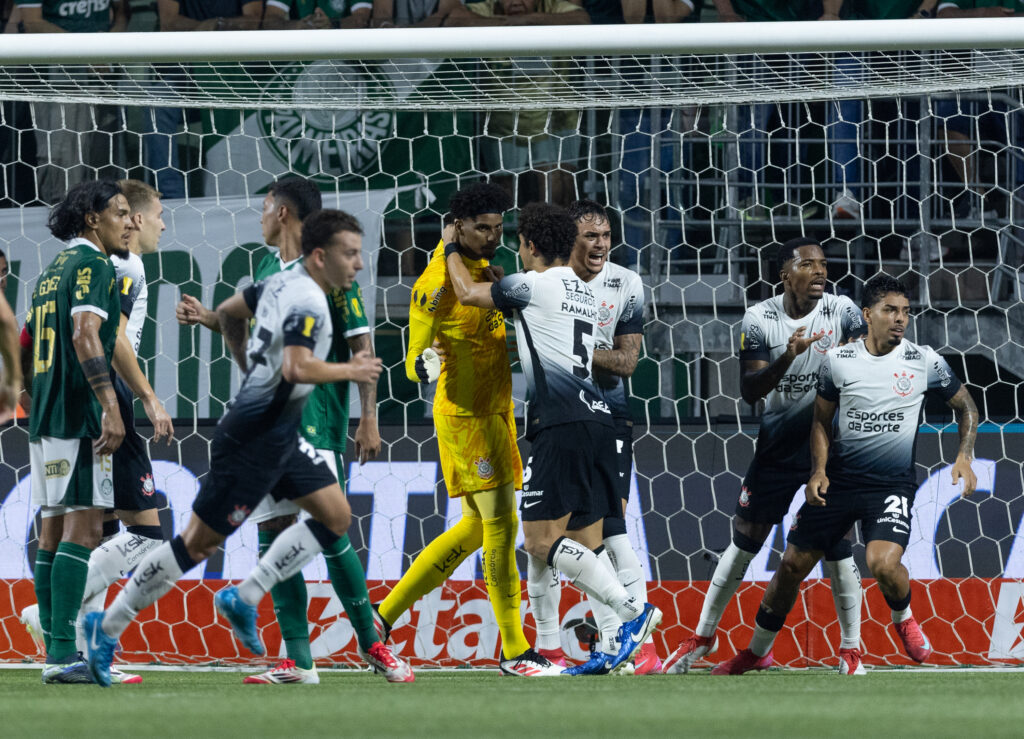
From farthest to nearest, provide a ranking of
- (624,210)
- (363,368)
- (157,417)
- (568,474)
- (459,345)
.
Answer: (624,210) < (459,345) < (568,474) < (157,417) < (363,368)

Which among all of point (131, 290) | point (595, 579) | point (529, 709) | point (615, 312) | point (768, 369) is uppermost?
point (131, 290)

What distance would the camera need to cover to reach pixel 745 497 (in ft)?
20.0

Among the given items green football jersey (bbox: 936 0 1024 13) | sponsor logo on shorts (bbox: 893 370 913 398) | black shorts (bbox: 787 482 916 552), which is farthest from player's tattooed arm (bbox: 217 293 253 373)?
green football jersey (bbox: 936 0 1024 13)

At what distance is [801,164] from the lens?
841 centimetres

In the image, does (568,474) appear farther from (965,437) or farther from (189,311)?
(965,437)

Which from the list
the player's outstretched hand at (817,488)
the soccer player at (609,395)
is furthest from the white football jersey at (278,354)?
the player's outstretched hand at (817,488)

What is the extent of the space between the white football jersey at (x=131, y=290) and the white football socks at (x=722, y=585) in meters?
2.64

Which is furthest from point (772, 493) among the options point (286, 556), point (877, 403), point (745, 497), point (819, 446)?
point (286, 556)

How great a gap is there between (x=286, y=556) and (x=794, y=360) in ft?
8.82

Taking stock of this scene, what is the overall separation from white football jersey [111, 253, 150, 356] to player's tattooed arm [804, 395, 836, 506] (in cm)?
279

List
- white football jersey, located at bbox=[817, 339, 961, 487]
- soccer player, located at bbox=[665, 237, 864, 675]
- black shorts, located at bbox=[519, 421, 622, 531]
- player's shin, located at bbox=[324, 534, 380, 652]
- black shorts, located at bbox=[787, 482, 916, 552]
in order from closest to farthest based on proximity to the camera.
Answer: player's shin, located at bbox=[324, 534, 380, 652] < black shorts, located at bbox=[519, 421, 622, 531] < black shorts, located at bbox=[787, 482, 916, 552] < white football jersey, located at bbox=[817, 339, 961, 487] < soccer player, located at bbox=[665, 237, 864, 675]

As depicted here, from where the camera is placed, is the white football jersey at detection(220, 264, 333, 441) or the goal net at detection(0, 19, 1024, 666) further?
the goal net at detection(0, 19, 1024, 666)

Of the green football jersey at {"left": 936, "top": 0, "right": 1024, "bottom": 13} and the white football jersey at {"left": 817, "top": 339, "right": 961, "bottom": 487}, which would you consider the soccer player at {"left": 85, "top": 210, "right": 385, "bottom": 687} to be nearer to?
the white football jersey at {"left": 817, "top": 339, "right": 961, "bottom": 487}

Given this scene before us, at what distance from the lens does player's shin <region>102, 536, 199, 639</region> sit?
4207mm
